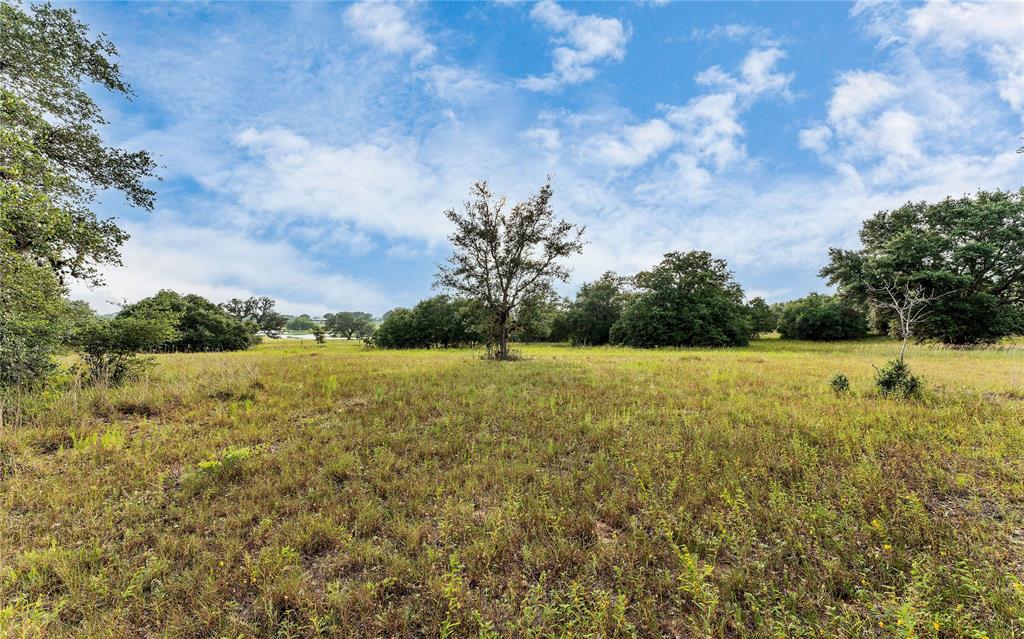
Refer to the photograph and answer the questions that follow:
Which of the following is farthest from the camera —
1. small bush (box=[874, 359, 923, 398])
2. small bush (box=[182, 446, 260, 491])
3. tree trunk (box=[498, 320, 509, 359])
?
tree trunk (box=[498, 320, 509, 359])

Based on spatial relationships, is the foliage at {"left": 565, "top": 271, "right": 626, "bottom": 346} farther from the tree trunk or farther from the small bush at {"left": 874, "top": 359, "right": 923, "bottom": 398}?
the small bush at {"left": 874, "top": 359, "right": 923, "bottom": 398}

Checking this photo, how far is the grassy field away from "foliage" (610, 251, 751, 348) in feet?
125

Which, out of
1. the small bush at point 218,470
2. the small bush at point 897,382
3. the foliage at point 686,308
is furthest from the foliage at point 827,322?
the small bush at point 218,470

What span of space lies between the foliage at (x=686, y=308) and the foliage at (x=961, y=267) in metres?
12.1

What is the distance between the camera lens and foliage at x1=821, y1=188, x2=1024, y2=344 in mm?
32375

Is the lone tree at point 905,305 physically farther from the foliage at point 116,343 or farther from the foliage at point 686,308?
the foliage at point 116,343

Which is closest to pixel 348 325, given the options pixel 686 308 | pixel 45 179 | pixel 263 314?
pixel 263 314

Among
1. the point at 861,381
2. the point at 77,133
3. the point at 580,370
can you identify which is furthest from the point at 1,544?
the point at 861,381

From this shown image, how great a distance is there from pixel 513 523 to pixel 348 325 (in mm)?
114540

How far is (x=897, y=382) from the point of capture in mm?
10109

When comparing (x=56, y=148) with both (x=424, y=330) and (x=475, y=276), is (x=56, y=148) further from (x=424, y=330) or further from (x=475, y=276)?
(x=424, y=330)

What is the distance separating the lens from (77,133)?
11289mm

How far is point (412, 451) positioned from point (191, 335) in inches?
2409

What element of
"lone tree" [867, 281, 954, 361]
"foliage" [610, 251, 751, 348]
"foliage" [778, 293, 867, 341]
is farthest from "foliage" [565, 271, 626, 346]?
"lone tree" [867, 281, 954, 361]
